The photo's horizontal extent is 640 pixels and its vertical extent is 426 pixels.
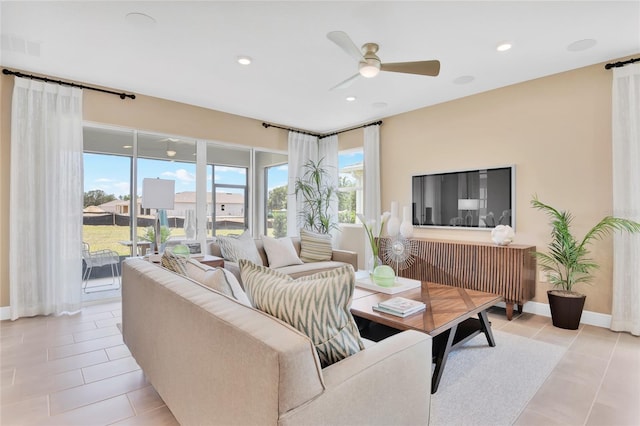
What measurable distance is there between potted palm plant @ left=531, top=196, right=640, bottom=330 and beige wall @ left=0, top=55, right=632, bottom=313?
0.33ft

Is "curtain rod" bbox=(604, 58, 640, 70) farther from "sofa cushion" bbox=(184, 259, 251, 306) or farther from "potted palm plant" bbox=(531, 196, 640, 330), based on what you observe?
"sofa cushion" bbox=(184, 259, 251, 306)

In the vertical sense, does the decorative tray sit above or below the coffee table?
above

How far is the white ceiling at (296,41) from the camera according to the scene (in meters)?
2.39

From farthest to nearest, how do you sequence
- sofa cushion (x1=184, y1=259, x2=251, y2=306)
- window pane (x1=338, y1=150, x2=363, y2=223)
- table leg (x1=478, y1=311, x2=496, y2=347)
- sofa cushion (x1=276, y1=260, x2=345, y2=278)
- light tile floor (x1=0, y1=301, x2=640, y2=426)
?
window pane (x1=338, y1=150, x2=363, y2=223), sofa cushion (x1=276, y1=260, x2=345, y2=278), table leg (x1=478, y1=311, x2=496, y2=347), light tile floor (x1=0, y1=301, x2=640, y2=426), sofa cushion (x1=184, y1=259, x2=251, y2=306)

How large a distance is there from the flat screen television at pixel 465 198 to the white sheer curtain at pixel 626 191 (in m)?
0.93

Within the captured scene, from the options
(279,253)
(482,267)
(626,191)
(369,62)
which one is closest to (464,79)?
(369,62)

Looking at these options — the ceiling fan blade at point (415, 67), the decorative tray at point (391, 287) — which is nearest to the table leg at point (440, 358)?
the decorative tray at point (391, 287)

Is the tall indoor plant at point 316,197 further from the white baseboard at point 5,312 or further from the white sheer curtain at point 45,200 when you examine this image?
the white baseboard at point 5,312

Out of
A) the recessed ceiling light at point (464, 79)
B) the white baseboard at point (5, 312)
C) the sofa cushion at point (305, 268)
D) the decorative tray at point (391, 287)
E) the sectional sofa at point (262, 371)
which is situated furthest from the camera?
the sofa cushion at point (305, 268)

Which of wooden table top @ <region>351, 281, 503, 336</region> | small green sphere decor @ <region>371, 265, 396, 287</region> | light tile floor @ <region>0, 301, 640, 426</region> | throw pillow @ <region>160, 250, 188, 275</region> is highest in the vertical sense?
throw pillow @ <region>160, 250, 188, 275</region>

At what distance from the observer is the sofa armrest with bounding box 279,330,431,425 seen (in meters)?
0.97

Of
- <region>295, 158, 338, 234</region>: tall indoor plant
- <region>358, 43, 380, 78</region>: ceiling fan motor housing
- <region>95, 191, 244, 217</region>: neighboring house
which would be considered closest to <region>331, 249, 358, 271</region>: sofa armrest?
<region>295, 158, 338, 234</region>: tall indoor plant

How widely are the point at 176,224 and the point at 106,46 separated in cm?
235

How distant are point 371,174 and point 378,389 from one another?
172 inches
